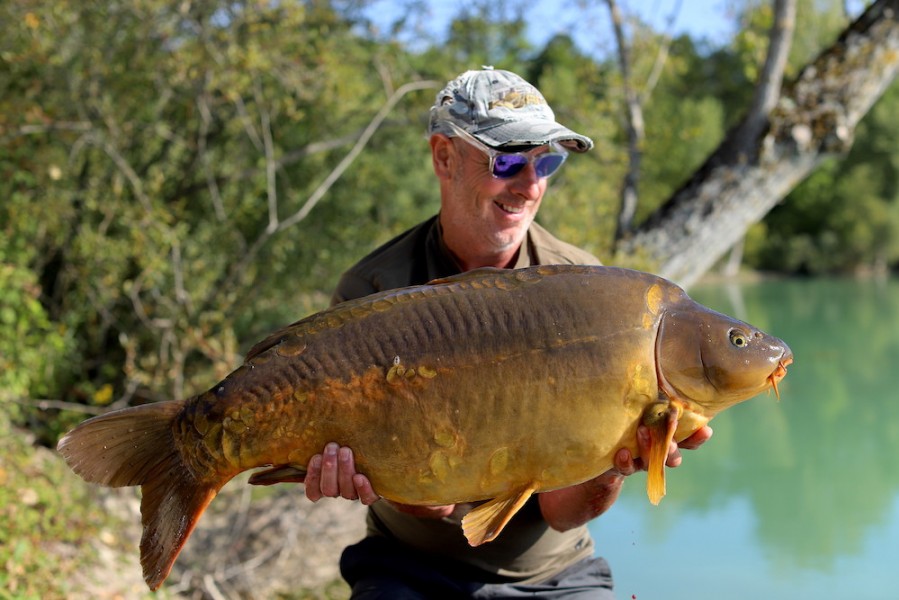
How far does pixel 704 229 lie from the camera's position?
5.33 metres

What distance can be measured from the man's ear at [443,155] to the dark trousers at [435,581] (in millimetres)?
1019

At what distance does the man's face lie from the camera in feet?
8.04

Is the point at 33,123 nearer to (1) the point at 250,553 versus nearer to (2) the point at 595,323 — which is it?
(1) the point at 250,553

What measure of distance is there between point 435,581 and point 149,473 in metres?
0.86

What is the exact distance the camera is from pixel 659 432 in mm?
1857

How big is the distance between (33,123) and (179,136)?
1.13 meters

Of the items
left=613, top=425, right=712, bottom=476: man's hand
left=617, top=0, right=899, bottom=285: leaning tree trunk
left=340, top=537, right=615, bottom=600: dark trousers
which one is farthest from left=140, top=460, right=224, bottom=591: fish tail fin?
left=617, top=0, right=899, bottom=285: leaning tree trunk

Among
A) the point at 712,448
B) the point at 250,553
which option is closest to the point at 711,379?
the point at 250,553

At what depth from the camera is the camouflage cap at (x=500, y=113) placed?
7.88ft

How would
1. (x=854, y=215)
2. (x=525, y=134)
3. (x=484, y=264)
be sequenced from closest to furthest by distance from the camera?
(x=525, y=134)
(x=484, y=264)
(x=854, y=215)

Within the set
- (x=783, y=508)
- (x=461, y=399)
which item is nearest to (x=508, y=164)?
(x=461, y=399)

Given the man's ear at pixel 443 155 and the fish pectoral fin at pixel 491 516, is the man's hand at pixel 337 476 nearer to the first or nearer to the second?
the fish pectoral fin at pixel 491 516

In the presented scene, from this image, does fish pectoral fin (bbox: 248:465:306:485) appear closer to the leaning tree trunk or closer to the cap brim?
the cap brim

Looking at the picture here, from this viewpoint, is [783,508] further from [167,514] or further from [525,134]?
[167,514]
